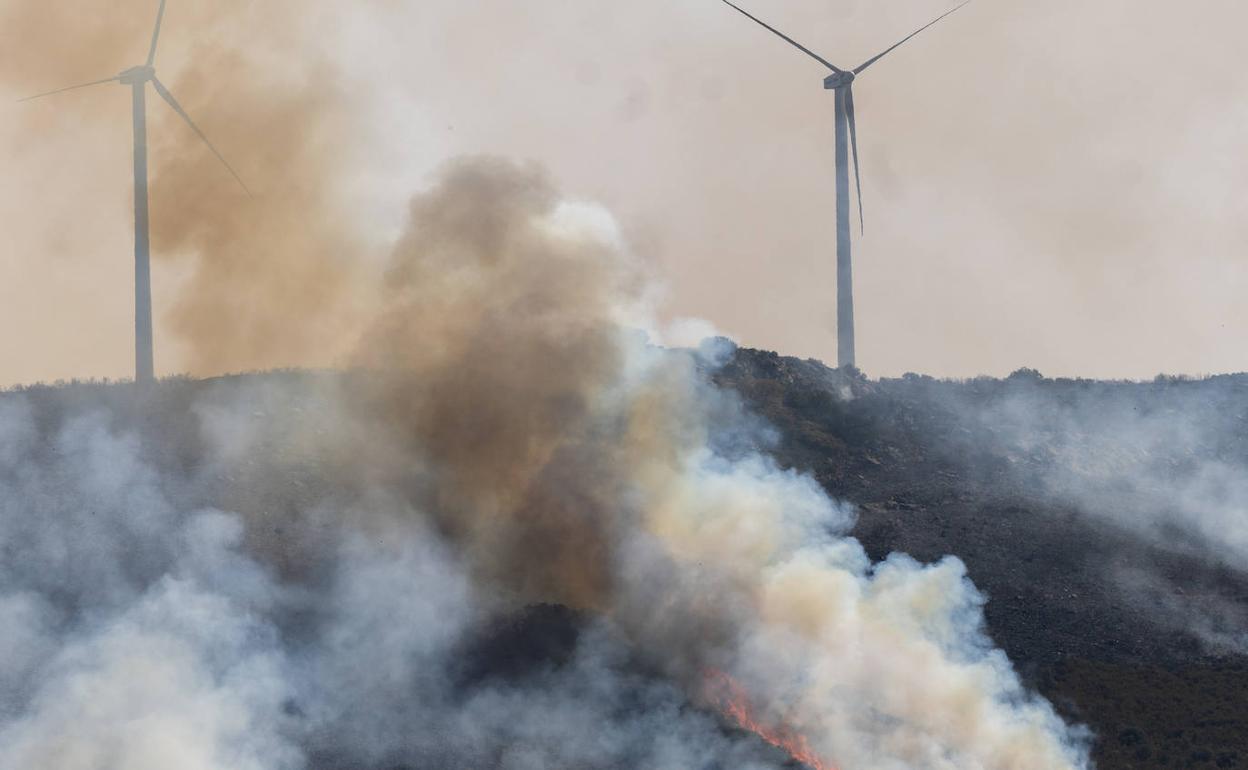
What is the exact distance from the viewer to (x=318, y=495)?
76.0m

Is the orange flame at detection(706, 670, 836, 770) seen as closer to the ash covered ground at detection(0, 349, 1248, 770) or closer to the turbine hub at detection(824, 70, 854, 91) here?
the ash covered ground at detection(0, 349, 1248, 770)

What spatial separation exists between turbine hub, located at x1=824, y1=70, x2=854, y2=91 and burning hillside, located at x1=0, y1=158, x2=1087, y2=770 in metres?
17.0

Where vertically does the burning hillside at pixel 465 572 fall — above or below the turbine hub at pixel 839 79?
below

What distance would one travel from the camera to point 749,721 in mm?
60438

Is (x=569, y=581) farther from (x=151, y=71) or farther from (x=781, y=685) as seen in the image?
(x=151, y=71)

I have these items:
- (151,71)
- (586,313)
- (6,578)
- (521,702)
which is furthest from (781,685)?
(151,71)

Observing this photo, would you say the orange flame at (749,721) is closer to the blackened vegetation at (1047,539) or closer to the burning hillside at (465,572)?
the burning hillside at (465,572)

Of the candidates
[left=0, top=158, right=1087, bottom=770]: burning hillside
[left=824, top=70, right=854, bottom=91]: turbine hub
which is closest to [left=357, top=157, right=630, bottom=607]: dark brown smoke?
[left=0, top=158, right=1087, bottom=770]: burning hillside

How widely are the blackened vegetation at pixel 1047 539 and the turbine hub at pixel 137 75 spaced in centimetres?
3048

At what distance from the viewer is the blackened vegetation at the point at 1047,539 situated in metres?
67.2

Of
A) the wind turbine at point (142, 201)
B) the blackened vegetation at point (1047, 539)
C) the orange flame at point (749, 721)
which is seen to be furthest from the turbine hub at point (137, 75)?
the orange flame at point (749, 721)

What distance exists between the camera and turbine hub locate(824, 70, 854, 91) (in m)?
90.7

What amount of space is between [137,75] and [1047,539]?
45.3 m

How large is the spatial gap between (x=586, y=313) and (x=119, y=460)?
20.2m
